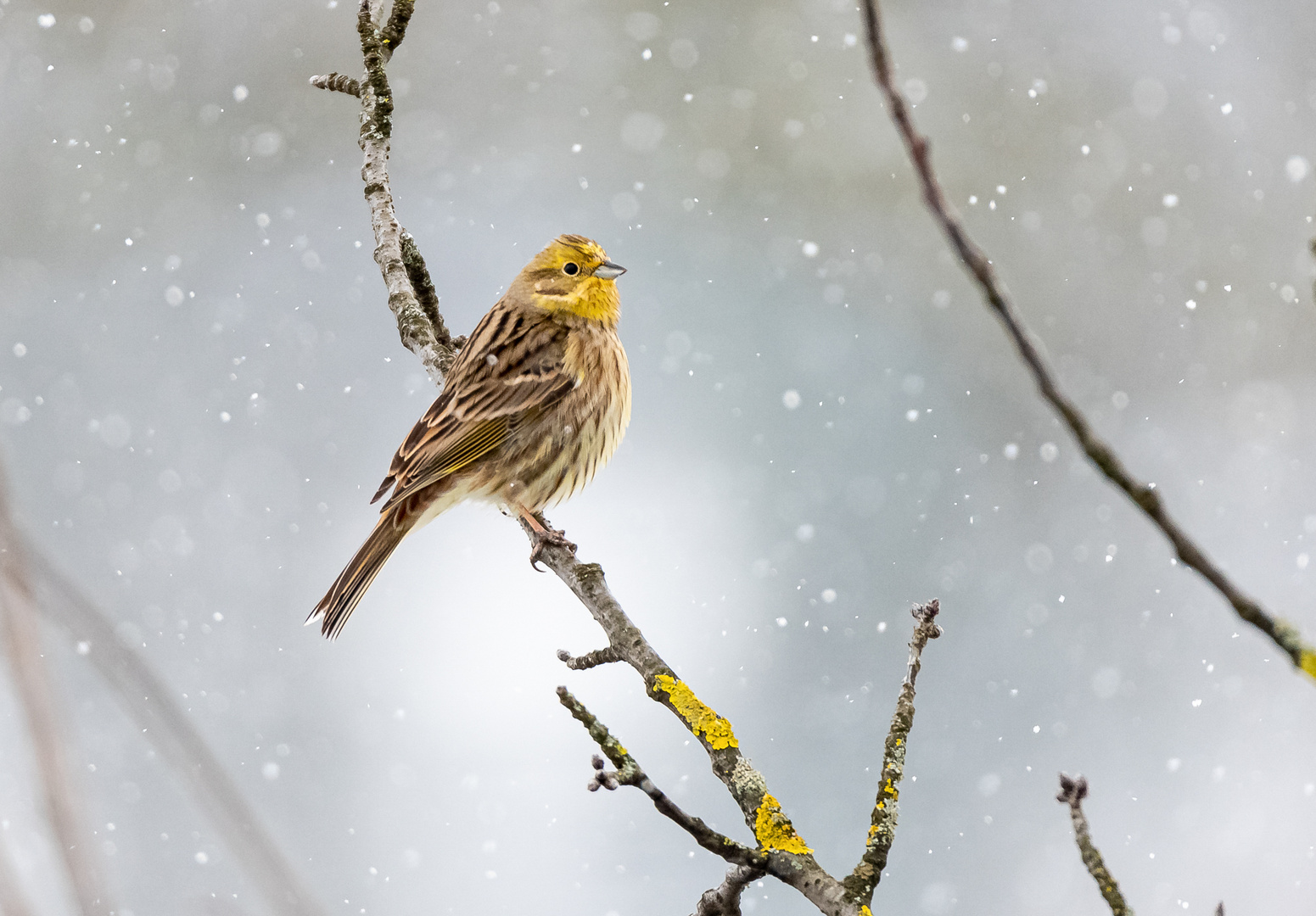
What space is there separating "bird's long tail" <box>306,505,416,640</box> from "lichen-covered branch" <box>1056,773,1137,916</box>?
8.61 feet

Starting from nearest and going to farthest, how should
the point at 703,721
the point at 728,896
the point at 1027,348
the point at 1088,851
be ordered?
the point at 1027,348 → the point at 1088,851 → the point at 728,896 → the point at 703,721

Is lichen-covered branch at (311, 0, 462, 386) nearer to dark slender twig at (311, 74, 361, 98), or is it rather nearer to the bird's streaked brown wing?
dark slender twig at (311, 74, 361, 98)

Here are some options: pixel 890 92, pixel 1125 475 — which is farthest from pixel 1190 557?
pixel 890 92

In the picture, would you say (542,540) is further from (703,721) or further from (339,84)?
(339,84)

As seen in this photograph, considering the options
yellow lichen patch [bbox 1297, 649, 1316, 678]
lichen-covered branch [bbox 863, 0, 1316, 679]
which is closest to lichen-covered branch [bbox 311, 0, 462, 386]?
lichen-covered branch [bbox 863, 0, 1316, 679]

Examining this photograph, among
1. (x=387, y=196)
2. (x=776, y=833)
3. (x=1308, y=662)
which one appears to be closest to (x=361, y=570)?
(x=387, y=196)

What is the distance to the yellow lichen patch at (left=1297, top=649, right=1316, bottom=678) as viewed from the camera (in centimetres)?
111

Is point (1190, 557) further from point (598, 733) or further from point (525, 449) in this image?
point (525, 449)

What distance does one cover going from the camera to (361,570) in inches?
162

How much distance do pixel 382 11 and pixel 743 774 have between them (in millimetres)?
3271

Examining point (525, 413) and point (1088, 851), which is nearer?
point (1088, 851)

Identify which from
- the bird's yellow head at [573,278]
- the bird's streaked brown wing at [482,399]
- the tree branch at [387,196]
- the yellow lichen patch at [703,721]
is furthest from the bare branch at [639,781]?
the bird's yellow head at [573,278]

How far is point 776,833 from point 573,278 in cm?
293

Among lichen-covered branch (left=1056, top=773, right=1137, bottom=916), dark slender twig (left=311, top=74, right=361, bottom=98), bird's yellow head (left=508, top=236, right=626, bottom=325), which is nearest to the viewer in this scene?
lichen-covered branch (left=1056, top=773, right=1137, bottom=916)
